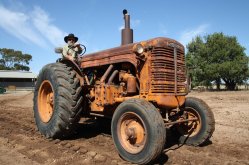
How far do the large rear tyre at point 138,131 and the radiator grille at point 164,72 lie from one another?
0.67 m

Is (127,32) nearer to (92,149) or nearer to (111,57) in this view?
(111,57)

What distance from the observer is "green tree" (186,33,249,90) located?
42.3 metres

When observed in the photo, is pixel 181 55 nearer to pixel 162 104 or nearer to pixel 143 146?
pixel 162 104

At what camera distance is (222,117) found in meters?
10.4

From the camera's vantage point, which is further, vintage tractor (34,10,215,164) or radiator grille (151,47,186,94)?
radiator grille (151,47,186,94)

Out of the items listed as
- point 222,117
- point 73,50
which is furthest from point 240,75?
point 73,50

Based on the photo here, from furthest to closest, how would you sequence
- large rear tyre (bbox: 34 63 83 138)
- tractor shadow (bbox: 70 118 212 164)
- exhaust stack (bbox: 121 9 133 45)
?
1. exhaust stack (bbox: 121 9 133 45)
2. large rear tyre (bbox: 34 63 83 138)
3. tractor shadow (bbox: 70 118 212 164)

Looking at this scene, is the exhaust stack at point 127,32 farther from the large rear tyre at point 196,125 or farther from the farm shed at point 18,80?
the farm shed at point 18,80

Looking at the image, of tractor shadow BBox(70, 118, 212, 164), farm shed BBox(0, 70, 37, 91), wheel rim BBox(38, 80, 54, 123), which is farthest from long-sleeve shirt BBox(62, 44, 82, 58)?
farm shed BBox(0, 70, 37, 91)

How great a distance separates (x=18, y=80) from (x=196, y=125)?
55.6 metres

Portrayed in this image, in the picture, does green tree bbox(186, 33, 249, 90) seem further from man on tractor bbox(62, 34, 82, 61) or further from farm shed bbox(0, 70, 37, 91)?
man on tractor bbox(62, 34, 82, 61)

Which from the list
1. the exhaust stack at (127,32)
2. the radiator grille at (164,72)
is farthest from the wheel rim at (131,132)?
the exhaust stack at (127,32)

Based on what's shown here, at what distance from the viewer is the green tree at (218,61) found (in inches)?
1666

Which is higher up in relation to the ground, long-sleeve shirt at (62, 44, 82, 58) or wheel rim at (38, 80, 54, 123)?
long-sleeve shirt at (62, 44, 82, 58)
